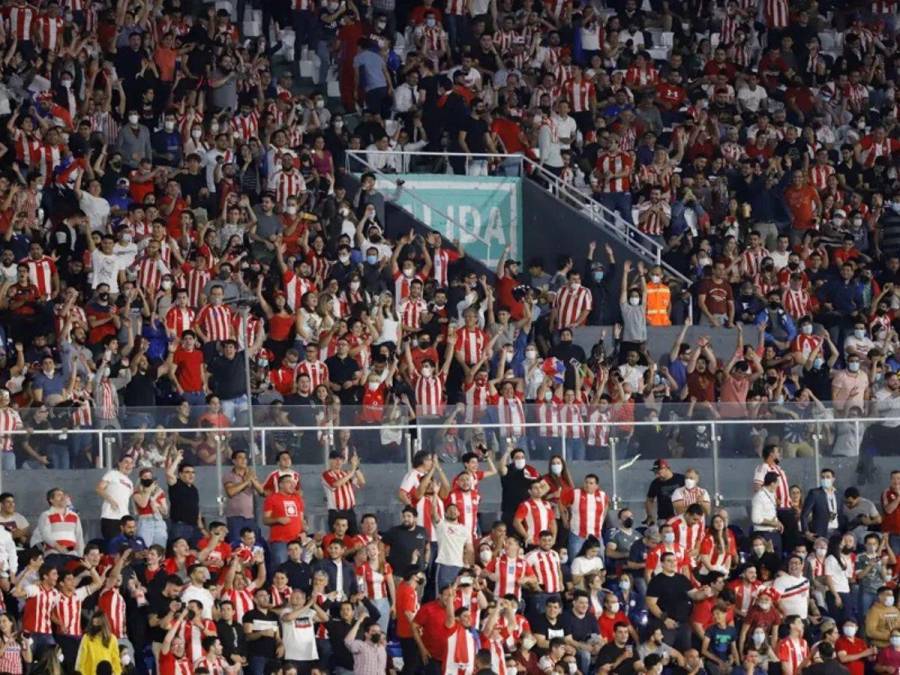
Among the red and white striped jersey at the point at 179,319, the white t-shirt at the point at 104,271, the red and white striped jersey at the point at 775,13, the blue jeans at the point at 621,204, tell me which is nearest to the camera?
the red and white striped jersey at the point at 179,319

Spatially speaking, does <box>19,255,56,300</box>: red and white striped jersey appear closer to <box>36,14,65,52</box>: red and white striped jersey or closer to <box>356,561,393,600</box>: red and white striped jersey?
<box>36,14,65,52</box>: red and white striped jersey

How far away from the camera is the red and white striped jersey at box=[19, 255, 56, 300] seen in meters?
30.4

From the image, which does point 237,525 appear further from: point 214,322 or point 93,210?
point 93,210

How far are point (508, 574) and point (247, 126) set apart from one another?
9166 mm

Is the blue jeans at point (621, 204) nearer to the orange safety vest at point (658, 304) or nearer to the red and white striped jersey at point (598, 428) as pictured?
the orange safety vest at point (658, 304)

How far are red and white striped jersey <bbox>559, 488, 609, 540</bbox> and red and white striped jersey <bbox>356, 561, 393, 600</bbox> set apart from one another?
250cm

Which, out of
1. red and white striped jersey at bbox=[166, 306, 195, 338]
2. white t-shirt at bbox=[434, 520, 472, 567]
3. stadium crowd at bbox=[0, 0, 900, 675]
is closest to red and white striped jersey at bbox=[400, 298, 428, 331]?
stadium crowd at bbox=[0, 0, 900, 675]

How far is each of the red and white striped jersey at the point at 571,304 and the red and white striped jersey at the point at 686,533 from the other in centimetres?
510

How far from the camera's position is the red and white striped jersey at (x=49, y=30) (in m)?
34.3

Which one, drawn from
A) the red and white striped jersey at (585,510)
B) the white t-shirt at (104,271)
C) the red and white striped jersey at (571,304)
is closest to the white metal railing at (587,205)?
the red and white striped jersey at (571,304)

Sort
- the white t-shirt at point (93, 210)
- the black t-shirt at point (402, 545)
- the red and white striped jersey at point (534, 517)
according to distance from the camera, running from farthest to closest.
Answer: the white t-shirt at point (93, 210) → the red and white striped jersey at point (534, 517) → the black t-shirt at point (402, 545)

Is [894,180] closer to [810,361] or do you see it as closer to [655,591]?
[810,361]

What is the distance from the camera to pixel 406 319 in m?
31.9

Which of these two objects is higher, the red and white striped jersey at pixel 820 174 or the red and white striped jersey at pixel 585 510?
the red and white striped jersey at pixel 820 174
